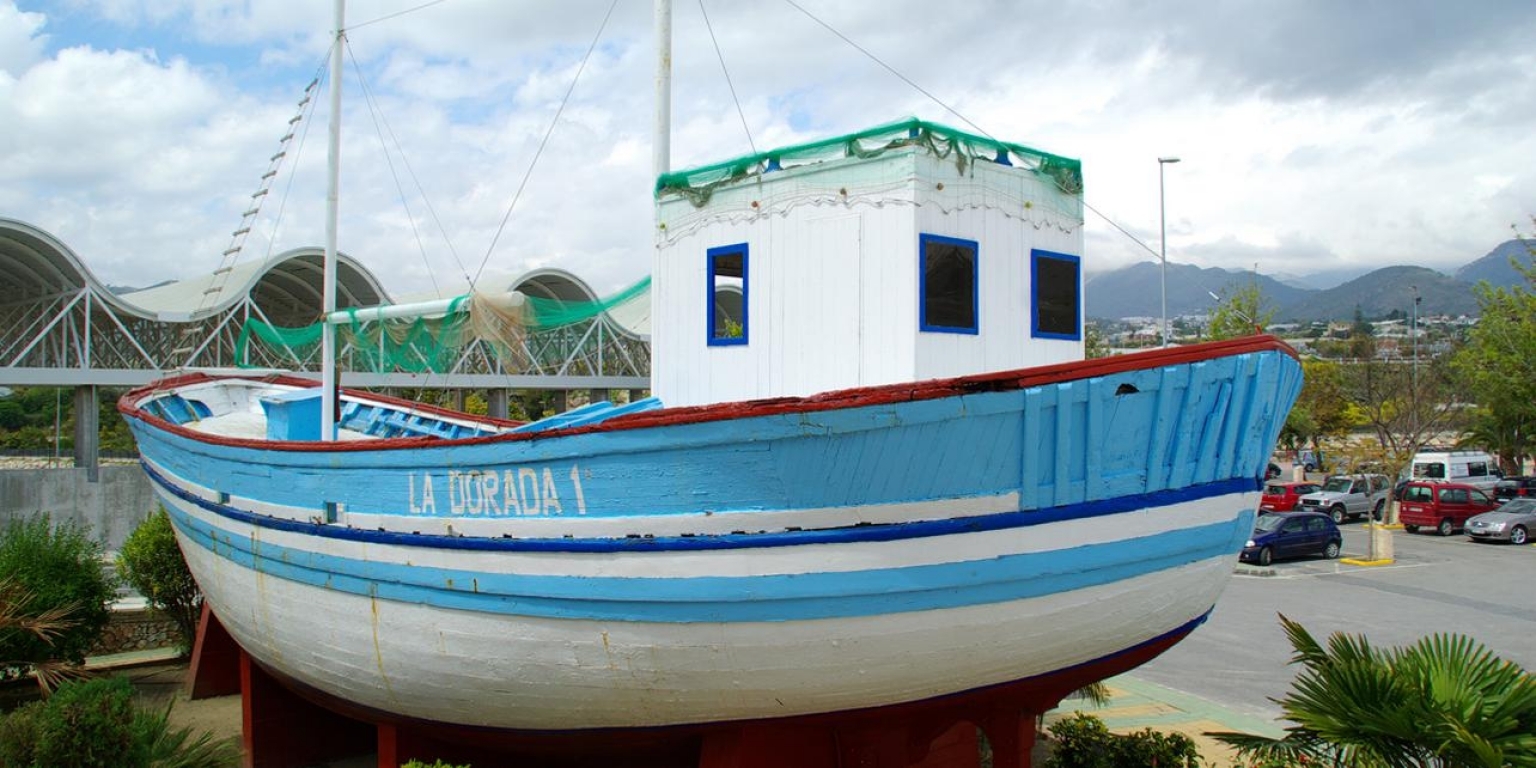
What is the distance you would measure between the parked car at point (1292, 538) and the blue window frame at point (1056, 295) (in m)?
16.2

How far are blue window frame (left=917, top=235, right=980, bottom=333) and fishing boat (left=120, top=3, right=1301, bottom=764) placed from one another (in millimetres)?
21

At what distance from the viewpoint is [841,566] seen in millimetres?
4910

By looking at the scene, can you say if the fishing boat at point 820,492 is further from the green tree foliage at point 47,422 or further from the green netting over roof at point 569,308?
the green tree foliage at point 47,422

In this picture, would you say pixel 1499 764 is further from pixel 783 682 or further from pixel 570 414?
pixel 570 414

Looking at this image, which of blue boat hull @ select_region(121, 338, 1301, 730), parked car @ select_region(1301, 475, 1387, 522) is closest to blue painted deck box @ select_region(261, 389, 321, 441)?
blue boat hull @ select_region(121, 338, 1301, 730)

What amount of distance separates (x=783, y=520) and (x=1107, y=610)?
201 cm

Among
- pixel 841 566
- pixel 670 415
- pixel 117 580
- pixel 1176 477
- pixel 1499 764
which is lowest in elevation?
pixel 117 580

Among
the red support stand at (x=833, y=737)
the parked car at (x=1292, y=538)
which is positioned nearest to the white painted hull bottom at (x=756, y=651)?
the red support stand at (x=833, y=737)

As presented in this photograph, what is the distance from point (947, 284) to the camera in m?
6.30

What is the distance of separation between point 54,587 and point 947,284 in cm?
1183

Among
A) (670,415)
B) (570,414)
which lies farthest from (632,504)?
(570,414)

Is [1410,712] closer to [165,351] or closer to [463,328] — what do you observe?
[463,328]

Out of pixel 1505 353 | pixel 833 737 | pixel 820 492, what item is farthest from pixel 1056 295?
pixel 1505 353

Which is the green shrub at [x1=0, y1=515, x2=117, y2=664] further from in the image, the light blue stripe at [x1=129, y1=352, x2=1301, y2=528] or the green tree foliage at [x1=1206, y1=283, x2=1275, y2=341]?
the green tree foliage at [x1=1206, y1=283, x2=1275, y2=341]
